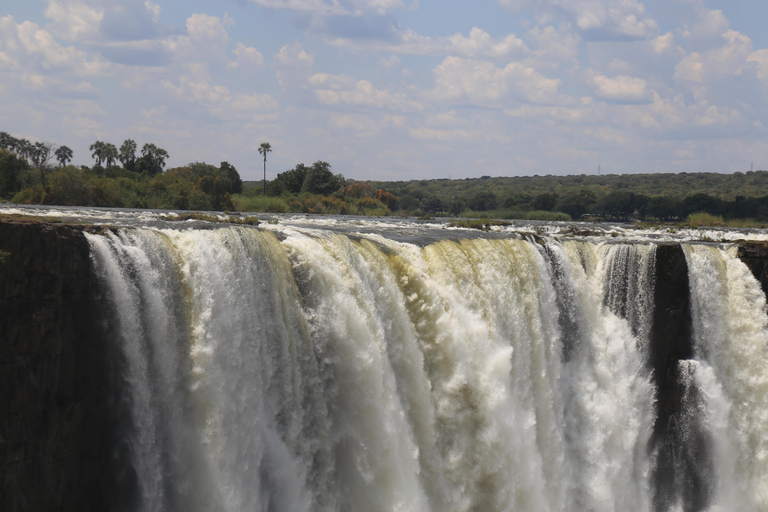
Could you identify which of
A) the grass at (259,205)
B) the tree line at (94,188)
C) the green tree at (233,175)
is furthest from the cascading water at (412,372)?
the green tree at (233,175)

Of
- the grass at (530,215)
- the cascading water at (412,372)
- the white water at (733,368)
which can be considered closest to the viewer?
the cascading water at (412,372)

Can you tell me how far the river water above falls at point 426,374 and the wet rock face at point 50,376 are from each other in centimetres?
44

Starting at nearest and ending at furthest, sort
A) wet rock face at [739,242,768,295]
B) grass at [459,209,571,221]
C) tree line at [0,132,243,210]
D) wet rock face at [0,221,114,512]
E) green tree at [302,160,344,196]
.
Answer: wet rock face at [0,221,114,512]
wet rock face at [739,242,768,295]
tree line at [0,132,243,210]
grass at [459,209,571,221]
green tree at [302,160,344,196]

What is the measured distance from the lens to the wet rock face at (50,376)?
1044cm

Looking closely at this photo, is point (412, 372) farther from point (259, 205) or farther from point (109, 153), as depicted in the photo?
point (109, 153)

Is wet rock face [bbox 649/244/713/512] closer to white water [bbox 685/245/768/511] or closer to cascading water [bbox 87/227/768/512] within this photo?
cascading water [bbox 87/227/768/512]

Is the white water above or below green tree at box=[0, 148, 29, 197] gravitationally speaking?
below

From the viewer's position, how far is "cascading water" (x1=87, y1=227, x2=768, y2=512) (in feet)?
38.5

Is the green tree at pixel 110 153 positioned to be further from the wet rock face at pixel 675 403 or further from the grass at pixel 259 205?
the wet rock face at pixel 675 403

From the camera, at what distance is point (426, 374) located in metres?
15.3

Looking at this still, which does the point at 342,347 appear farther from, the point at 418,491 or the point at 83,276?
the point at 83,276

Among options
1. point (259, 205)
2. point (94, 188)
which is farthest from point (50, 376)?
point (259, 205)

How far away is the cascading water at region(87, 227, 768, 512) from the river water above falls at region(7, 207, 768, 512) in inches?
1.5

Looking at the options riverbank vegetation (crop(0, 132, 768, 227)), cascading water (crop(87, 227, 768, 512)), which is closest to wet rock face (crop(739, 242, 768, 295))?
cascading water (crop(87, 227, 768, 512))
